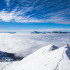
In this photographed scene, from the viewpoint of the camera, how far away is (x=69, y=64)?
762cm

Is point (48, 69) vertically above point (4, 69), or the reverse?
point (48, 69)

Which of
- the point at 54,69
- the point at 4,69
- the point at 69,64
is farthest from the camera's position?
the point at 4,69

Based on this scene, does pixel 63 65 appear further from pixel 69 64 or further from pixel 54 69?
pixel 54 69

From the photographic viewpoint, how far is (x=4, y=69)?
13602mm

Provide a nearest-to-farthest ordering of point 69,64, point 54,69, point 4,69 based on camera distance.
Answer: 1. point 54,69
2. point 69,64
3. point 4,69

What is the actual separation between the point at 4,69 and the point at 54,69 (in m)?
11.5

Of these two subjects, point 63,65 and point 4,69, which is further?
point 4,69

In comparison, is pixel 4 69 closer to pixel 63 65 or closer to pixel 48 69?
pixel 48 69

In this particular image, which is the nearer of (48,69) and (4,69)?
(48,69)

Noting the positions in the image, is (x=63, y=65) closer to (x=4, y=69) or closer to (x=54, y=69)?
(x=54, y=69)

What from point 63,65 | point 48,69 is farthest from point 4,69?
point 63,65

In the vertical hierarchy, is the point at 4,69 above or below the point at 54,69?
below

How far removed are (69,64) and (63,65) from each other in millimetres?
812

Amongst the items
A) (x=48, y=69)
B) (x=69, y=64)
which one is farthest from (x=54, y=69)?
(x=69, y=64)
